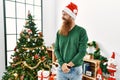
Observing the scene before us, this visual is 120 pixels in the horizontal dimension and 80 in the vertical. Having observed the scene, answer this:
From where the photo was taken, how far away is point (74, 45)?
1.78 metres

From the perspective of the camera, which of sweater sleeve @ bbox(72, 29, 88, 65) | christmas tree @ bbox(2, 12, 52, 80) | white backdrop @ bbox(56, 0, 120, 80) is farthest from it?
white backdrop @ bbox(56, 0, 120, 80)

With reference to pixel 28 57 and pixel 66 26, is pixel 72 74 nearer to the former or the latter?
pixel 66 26

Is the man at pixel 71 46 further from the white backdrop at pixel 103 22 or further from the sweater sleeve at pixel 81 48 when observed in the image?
the white backdrop at pixel 103 22

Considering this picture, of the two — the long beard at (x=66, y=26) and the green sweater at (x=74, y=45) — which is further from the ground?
the long beard at (x=66, y=26)

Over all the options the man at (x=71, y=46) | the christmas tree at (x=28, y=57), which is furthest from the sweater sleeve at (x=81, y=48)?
the christmas tree at (x=28, y=57)

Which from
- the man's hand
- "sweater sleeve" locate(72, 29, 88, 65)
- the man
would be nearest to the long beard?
the man

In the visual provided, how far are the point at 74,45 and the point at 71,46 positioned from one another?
0.12 feet

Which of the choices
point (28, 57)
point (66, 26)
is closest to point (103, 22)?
point (66, 26)

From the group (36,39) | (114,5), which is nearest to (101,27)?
(114,5)

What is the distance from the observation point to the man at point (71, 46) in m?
1.77

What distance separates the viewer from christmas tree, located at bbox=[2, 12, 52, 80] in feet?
7.79

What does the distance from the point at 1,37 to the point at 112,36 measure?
2148 mm

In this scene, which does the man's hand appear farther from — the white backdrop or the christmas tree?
the white backdrop

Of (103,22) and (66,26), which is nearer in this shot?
(66,26)
